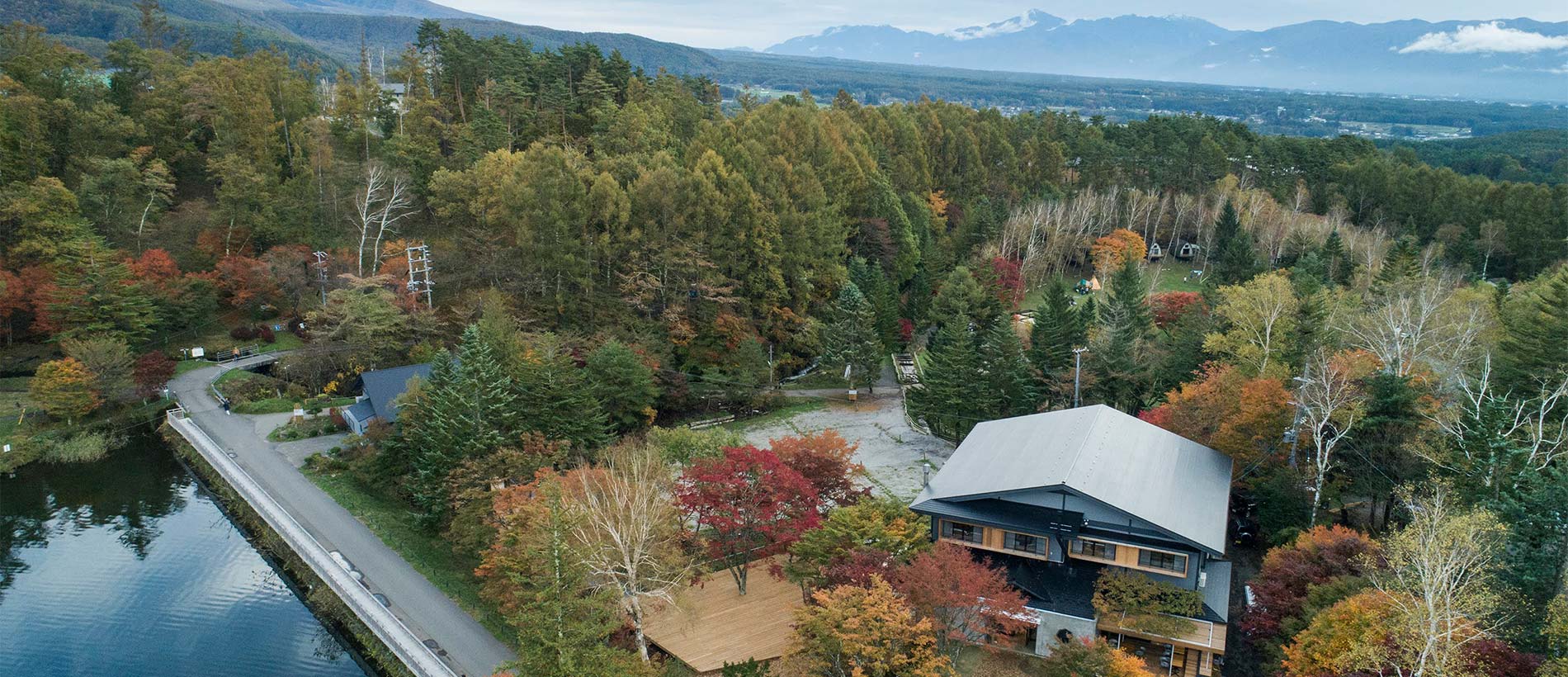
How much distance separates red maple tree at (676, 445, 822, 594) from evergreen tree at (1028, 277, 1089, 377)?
13765 millimetres

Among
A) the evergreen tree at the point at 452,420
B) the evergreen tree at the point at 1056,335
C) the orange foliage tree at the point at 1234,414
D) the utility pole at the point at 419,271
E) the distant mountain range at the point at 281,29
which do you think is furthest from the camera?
the distant mountain range at the point at 281,29

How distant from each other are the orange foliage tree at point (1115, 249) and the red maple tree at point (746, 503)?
1236 inches

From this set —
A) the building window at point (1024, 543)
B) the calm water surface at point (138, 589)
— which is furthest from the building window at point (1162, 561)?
the calm water surface at point (138, 589)

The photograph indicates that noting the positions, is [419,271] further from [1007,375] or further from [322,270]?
[1007,375]

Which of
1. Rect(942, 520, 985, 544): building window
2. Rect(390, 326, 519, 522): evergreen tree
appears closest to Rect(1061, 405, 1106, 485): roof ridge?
Rect(942, 520, 985, 544): building window

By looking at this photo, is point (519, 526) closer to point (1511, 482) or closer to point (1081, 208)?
point (1511, 482)

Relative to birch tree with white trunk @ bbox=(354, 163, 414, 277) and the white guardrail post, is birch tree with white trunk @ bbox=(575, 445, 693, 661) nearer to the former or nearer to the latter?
the white guardrail post

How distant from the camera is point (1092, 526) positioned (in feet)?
Result: 62.1

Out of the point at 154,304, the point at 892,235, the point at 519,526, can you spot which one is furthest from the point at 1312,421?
the point at 154,304

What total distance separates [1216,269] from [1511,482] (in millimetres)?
30397

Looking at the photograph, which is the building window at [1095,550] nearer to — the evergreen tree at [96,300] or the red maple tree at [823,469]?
the red maple tree at [823,469]

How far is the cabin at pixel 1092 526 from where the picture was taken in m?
18.0

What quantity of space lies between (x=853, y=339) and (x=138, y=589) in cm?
2342

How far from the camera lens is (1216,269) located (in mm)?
46031
